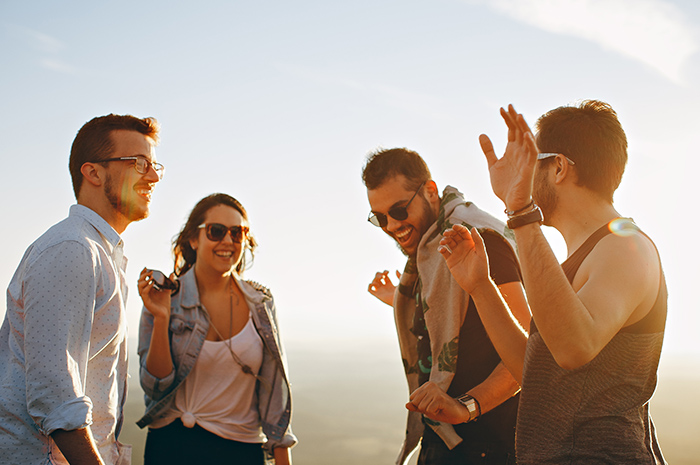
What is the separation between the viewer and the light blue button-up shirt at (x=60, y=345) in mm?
2092

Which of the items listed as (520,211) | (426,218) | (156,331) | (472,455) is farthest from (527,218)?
(156,331)

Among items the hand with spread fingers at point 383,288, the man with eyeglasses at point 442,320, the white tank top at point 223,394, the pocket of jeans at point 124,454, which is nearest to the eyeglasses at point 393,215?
the man with eyeglasses at point 442,320

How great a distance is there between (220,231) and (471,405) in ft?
8.30

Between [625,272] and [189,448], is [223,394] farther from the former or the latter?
[625,272]

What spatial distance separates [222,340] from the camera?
4289 millimetres

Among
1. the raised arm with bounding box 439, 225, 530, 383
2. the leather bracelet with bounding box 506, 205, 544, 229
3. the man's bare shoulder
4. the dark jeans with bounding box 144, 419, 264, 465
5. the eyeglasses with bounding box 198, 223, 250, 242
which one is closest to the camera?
the man's bare shoulder

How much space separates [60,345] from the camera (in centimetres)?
213

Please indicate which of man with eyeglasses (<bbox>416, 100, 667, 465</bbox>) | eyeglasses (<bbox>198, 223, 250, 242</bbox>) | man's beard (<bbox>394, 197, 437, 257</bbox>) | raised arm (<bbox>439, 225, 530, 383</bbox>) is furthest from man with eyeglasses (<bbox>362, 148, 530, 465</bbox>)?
eyeglasses (<bbox>198, 223, 250, 242</bbox>)

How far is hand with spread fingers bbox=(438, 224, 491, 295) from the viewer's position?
2.51 m

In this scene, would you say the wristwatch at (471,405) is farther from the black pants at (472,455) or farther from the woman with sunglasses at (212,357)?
the woman with sunglasses at (212,357)

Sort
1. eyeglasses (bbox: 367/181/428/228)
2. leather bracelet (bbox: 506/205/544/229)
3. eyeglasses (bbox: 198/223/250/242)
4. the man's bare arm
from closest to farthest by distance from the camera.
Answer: leather bracelet (bbox: 506/205/544/229) → the man's bare arm → eyeglasses (bbox: 367/181/428/228) → eyeglasses (bbox: 198/223/250/242)

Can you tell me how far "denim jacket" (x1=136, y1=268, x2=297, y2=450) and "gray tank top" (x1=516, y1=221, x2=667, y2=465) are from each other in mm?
2602

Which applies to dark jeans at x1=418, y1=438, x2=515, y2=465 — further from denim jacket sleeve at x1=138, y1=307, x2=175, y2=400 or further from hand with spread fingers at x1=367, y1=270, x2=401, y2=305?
denim jacket sleeve at x1=138, y1=307, x2=175, y2=400

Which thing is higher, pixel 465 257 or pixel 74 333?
pixel 465 257
